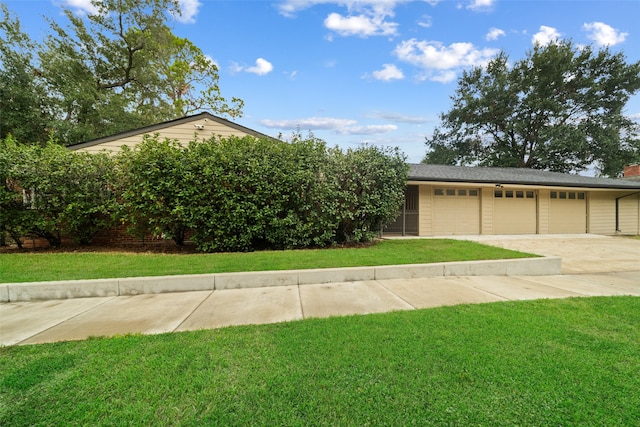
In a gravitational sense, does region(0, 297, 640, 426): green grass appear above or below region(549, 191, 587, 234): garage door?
below

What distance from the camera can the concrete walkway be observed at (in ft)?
10.2

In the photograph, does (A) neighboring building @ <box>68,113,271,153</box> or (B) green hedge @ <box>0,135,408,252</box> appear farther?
(A) neighboring building @ <box>68,113,271,153</box>

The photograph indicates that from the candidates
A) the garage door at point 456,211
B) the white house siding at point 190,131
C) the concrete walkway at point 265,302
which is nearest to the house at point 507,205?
the garage door at point 456,211

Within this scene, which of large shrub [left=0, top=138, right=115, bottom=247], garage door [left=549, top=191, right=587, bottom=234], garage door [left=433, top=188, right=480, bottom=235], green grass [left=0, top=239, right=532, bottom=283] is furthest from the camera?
garage door [left=549, top=191, right=587, bottom=234]

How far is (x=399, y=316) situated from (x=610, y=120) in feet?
91.2

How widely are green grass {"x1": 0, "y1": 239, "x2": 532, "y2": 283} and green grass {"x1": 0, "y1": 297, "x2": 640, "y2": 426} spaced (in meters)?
2.43

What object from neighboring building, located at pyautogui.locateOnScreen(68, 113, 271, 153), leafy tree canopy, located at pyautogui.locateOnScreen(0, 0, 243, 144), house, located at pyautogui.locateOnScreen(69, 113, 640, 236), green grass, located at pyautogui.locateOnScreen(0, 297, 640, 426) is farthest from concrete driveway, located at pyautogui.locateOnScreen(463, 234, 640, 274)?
leafy tree canopy, located at pyautogui.locateOnScreen(0, 0, 243, 144)

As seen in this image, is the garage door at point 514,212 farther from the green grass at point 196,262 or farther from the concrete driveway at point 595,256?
the green grass at point 196,262

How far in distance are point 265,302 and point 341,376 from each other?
6.88 feet

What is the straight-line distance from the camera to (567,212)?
1332 cm

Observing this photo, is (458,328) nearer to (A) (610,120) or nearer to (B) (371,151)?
(B) (371,151)

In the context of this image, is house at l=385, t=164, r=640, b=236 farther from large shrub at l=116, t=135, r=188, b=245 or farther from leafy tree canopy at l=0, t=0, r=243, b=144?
leafy tree canopy at l=0, t=0, r=243, b=144

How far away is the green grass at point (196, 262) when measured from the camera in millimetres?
4859

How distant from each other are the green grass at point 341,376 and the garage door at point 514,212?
10567 millimetres
